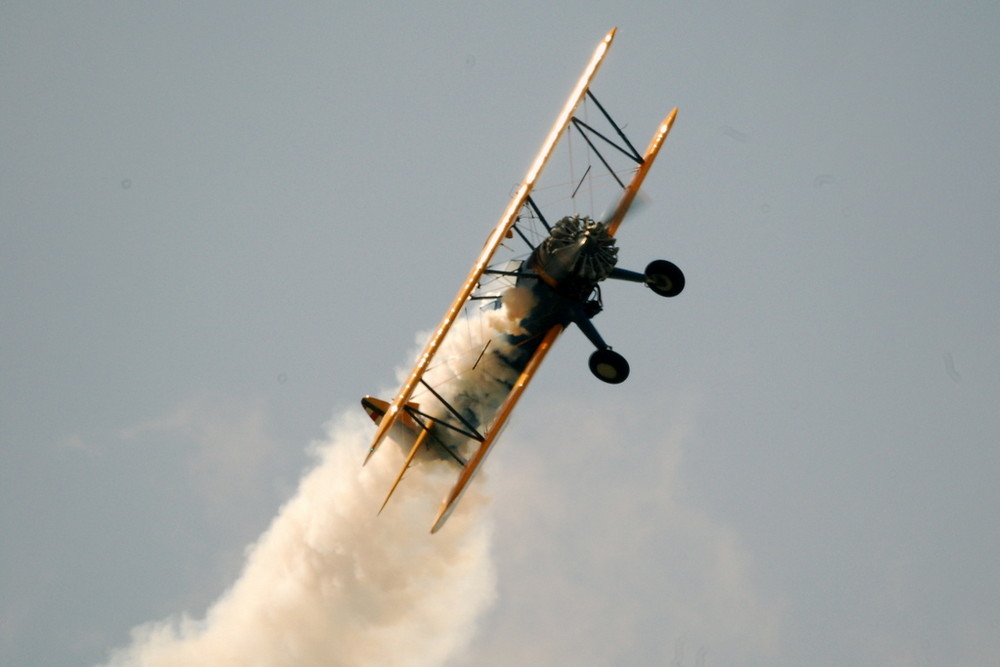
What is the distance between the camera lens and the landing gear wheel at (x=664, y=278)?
32.3 m

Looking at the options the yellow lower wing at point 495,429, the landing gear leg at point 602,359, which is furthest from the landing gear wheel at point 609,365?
the yellow lower wing at point 495,429

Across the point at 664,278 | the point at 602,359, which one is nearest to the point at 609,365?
the point at 602,359

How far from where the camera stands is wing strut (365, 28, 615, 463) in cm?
3030

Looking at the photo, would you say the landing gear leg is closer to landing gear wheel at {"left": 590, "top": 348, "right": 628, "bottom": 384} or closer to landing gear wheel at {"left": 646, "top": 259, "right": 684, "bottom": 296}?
landing gear wheel at {"left": 590, "top": 348, "right": 628, "bottom": 384}

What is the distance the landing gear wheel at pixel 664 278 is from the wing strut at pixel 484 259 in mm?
3475

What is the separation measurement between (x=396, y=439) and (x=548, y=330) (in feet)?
21.7

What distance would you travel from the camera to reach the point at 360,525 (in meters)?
39.9

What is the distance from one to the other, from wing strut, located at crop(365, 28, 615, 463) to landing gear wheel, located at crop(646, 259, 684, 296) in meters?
3.47

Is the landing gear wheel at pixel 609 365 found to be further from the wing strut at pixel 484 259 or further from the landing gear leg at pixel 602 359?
the wing strut at pixel 484 259

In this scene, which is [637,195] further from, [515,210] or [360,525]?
[360,525]

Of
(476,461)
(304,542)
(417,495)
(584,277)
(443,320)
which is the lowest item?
(304,542)

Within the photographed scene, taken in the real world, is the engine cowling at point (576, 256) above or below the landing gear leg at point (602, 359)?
above

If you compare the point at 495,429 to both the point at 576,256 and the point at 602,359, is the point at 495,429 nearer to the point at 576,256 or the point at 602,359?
the point at 602,359

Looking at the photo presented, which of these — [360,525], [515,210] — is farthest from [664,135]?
[360,525]
